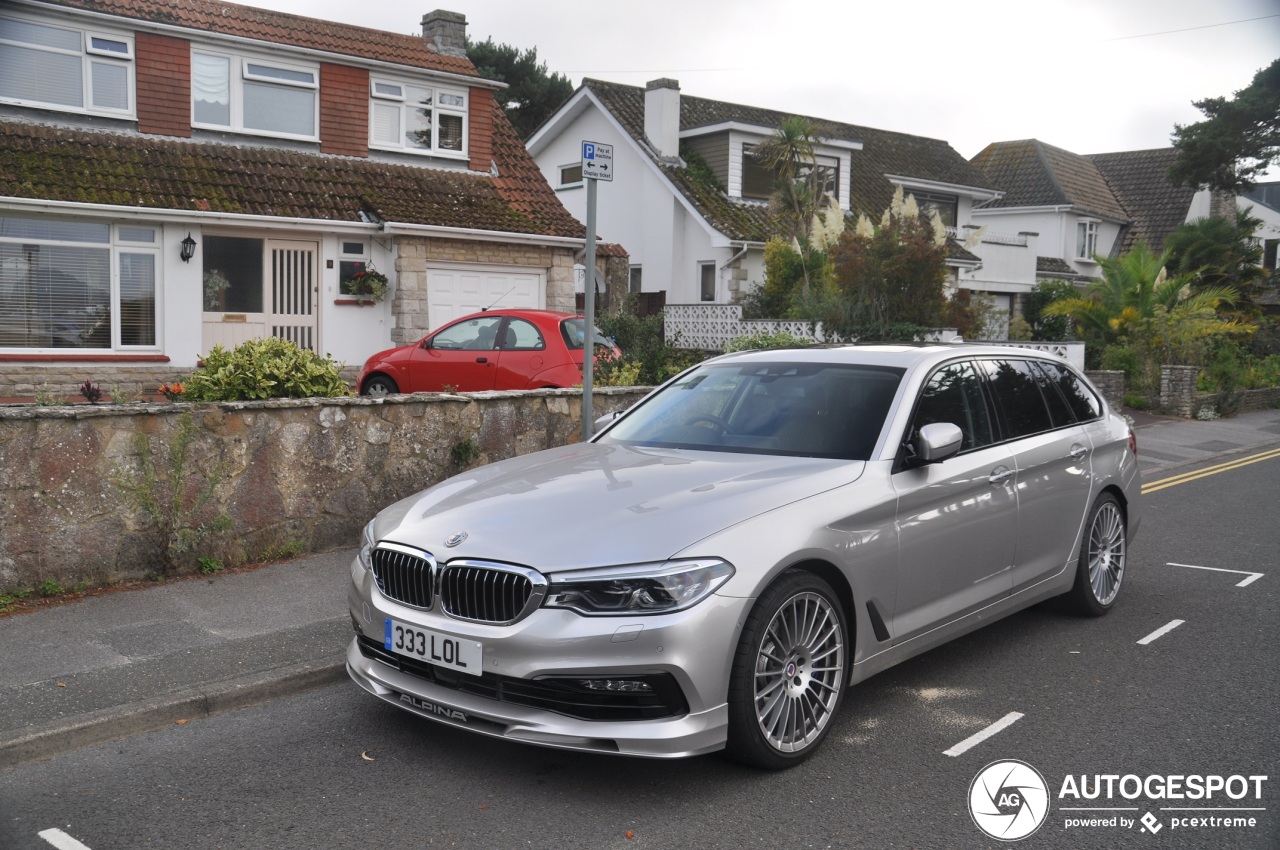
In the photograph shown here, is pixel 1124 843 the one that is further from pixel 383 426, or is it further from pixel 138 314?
pixel 138 314

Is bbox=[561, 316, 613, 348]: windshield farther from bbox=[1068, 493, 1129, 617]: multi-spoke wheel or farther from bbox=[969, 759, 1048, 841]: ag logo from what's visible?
bbox=[969, 759, 1048, 841]: ag logo

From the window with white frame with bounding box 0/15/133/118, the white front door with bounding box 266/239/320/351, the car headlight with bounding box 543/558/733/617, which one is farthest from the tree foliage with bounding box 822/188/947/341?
the car headlight with bounding box 543/558/733/617

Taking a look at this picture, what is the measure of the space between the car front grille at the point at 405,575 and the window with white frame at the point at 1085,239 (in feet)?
138

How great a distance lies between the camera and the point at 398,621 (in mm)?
Answer: 4578

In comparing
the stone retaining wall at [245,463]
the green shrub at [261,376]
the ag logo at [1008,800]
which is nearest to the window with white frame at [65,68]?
the green shrub at [261,376]

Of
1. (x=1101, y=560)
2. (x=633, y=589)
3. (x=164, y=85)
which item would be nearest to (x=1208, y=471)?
(x=1101, y=560)

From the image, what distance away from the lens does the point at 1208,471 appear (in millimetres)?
14430

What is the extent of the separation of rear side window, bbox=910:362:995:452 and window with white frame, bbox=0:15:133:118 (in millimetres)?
16677

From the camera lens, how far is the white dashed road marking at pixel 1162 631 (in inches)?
254

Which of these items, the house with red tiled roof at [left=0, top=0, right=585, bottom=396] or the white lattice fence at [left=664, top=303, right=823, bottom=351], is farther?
the white lattice fence at [left=664, top=303, right=823, bottom=351]

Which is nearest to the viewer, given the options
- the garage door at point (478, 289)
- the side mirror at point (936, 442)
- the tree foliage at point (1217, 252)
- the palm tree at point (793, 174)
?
the side mirror at point (936, 442)

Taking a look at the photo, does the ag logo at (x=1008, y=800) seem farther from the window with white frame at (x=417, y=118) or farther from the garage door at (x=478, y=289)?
the window with white frame at (x=417, y=118)

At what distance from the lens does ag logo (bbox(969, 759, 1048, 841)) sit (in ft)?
13.4

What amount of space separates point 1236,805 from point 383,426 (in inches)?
242
